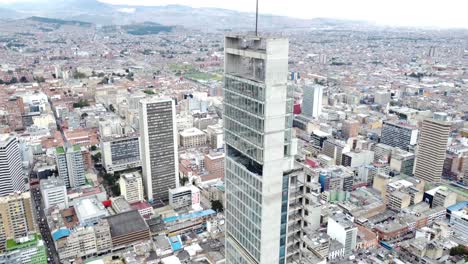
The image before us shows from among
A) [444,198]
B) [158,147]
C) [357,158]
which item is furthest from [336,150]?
[158,147]

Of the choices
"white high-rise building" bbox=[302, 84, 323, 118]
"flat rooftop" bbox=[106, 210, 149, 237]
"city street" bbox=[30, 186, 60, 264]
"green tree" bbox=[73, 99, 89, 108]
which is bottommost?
"city street" bbox=[30, 186, 60, 264]

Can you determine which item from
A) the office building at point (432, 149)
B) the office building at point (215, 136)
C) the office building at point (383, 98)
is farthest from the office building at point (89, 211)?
the office building at point (383, 98)

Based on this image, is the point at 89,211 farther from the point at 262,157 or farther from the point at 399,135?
the point at 399,135

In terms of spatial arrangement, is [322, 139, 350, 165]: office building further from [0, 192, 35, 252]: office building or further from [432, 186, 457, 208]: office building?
[0, 192, 35, 252]: office building

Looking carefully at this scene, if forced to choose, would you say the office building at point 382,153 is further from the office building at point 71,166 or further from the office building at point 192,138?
the office building at point 71,166

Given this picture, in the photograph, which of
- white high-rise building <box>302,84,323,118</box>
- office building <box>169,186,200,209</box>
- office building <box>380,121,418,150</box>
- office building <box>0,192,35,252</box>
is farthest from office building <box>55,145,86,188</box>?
office building <box>380,121,418,150</box>

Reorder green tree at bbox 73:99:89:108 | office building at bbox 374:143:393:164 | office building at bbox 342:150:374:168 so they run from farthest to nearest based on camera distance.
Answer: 1. green tree at bbox 73:99:89:108
2. office building at bbox 374:143:393:164
3. office building at bbox 342:150:374:168

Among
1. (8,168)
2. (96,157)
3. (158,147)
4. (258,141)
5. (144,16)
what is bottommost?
(96,157)
